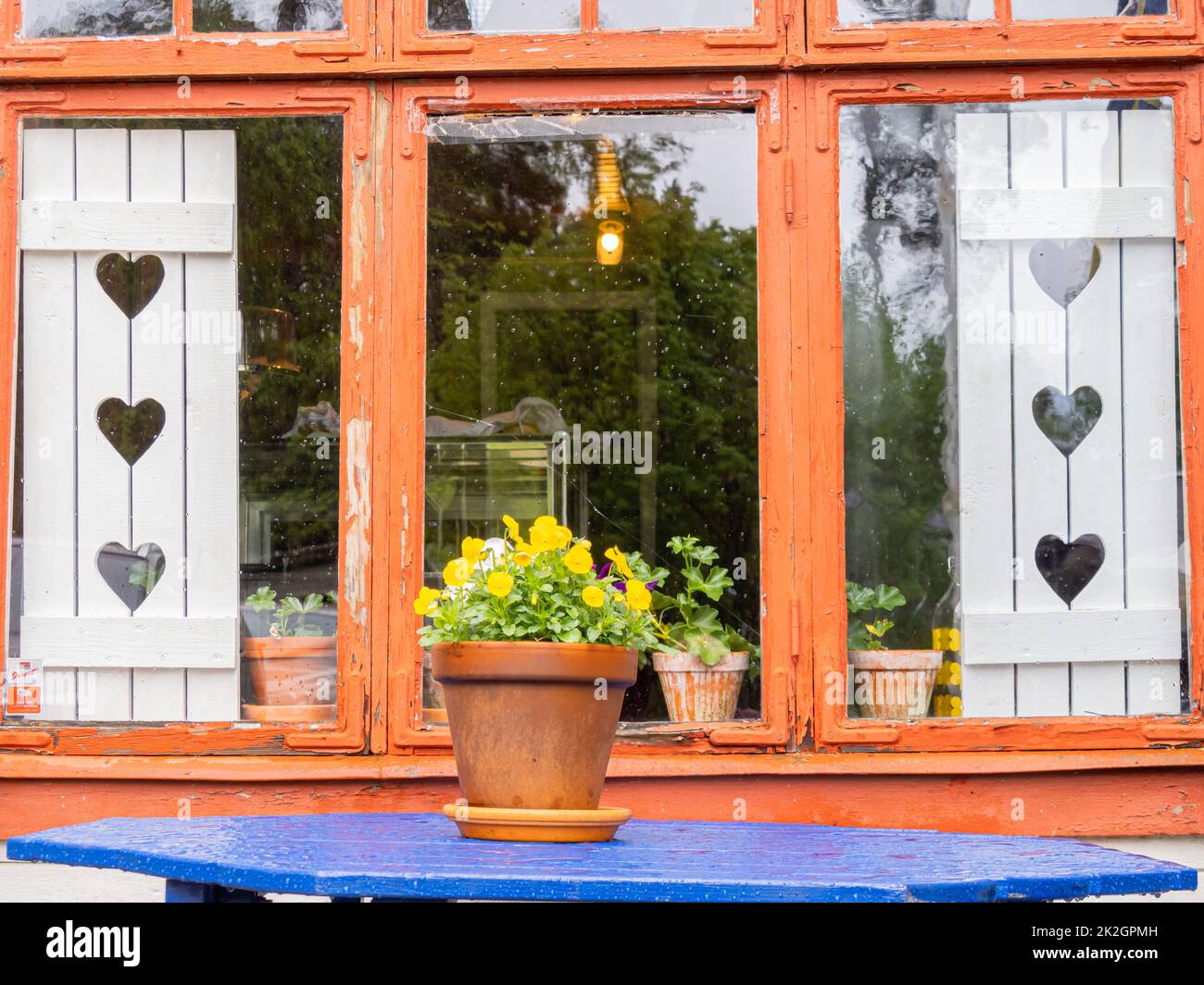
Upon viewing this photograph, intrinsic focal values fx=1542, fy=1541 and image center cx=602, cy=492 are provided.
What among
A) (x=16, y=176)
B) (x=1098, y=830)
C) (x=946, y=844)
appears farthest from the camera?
(x=16, y=176)

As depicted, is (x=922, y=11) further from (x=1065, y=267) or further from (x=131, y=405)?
(x=131, y=405)

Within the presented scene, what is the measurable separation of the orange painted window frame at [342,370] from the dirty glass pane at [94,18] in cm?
18

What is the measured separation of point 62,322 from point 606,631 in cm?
272

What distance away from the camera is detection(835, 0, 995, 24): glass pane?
471 centimetres

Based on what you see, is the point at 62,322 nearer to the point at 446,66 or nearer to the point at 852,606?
the point at 446,66

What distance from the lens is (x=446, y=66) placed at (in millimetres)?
4688

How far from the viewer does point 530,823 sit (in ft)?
8.50

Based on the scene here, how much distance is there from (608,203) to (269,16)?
1.31 meters

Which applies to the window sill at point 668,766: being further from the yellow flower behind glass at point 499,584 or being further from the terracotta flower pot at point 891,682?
the yellow flower behind glass at point 499,584

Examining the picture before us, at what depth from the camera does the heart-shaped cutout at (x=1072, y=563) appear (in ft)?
15.3

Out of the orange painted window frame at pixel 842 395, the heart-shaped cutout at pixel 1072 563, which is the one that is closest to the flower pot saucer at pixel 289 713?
the orange painted window frame at pixel 842 395

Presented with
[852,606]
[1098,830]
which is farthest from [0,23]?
[1098,830]

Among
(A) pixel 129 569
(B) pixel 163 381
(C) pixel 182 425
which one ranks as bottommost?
(A) pixel 129 569

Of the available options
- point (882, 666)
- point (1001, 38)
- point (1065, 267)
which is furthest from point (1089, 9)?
point (882, 666)
